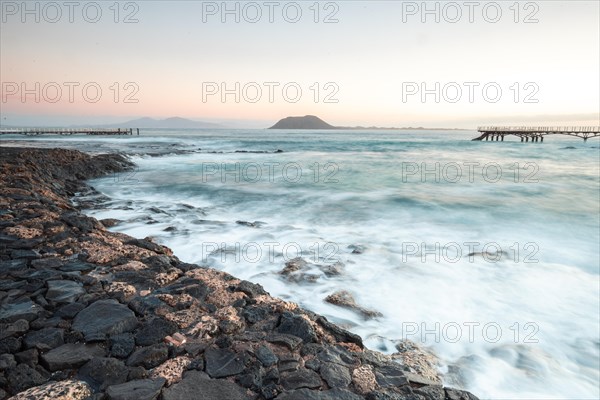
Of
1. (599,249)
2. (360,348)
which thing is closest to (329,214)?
(599,249)

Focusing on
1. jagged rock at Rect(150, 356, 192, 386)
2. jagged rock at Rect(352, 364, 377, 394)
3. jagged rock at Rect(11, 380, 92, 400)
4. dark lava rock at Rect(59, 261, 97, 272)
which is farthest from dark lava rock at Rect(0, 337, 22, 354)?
jagged rock at Rect(352, 364, 377, 394)

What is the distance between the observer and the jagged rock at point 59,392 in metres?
2.25

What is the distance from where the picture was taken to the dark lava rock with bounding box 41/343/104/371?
8.46 feet

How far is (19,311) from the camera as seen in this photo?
3.14 meters

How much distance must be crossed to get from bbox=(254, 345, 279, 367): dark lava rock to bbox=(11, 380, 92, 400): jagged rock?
46.0 inches

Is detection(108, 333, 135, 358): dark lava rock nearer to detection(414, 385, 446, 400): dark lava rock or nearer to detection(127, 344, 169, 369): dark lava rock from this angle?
detection(127, 344, 169, 369): dark lava rock

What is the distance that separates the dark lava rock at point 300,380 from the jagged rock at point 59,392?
51.2 inches

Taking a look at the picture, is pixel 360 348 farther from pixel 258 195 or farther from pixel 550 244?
pixel 258 195

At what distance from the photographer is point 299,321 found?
11.3 feet

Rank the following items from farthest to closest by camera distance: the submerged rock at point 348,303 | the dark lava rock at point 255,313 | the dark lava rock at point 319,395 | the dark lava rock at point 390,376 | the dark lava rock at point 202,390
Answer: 1. the submerged rock at point 348,303
2. the dark lava rock at point 255,313
3. the dark lava rock at point 390,376
4. the dark lava rock at point 319,395
5. the dark lava rock at point 202,390

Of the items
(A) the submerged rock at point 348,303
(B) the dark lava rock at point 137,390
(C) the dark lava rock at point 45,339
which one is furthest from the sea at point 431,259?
(C) the dark lava rock at point 45,339

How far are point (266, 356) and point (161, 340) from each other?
870 millimetres

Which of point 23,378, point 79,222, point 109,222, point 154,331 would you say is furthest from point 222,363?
point 109,222

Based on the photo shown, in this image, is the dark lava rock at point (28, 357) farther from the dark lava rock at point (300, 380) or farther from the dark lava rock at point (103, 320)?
the dark lava rock at point (300, 380)
